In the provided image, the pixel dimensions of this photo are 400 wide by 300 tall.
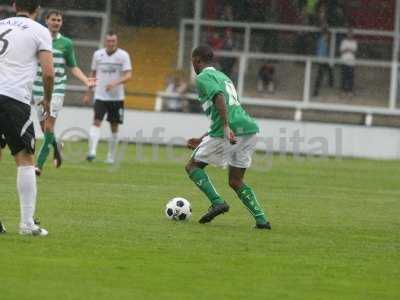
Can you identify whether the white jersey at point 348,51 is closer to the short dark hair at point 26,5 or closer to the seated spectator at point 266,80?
the seated spectator at point 266,80

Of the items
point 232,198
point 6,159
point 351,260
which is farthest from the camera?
point 6,159

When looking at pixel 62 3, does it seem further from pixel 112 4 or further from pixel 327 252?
pixel 327 252

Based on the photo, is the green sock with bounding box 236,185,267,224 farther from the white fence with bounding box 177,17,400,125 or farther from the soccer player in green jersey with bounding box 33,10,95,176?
the white fence with bounding box 177,17,400,125

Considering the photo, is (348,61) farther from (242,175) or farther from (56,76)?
(242,175)

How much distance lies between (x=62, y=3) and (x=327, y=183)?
16485 mm

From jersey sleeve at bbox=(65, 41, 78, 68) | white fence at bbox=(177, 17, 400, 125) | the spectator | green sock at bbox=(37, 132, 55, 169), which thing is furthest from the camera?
the spectator

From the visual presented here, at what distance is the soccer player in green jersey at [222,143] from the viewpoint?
13102 mm

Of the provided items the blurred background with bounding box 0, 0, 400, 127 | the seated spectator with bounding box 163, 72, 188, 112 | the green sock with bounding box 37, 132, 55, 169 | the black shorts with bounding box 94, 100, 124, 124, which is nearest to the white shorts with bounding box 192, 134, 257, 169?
the green sock with bounding box 37, 132, 55, 169

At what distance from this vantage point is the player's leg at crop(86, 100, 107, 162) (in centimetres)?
2261

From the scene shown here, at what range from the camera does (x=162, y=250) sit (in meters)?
11.1

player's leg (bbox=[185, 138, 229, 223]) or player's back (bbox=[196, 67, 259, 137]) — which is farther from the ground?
player's back (bbox=[196, 67, 259, 137])

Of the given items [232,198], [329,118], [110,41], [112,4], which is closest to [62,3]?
[112,4]

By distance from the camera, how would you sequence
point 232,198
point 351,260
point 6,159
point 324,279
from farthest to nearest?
point 6,159, point 232,198, point 351,260, point 324,279

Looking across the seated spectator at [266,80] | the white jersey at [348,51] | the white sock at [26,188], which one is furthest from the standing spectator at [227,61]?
the white sock at [26,188]
